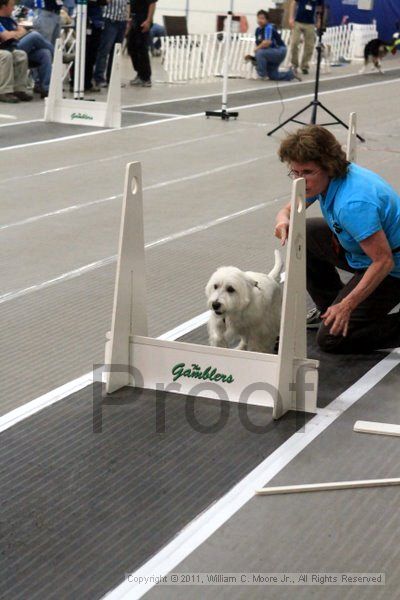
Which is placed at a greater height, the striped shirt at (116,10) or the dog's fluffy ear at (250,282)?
the striped shirt at (116,10)

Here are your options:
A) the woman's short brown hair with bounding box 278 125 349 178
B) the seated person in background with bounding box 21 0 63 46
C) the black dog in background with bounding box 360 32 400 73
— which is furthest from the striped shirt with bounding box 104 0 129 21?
the woman's short brown hair with bounding box 278 125 349 178

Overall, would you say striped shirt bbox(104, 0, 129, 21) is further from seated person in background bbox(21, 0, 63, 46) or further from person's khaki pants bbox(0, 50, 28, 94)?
person's khaki pants bbox(0, 50, 28, 94)

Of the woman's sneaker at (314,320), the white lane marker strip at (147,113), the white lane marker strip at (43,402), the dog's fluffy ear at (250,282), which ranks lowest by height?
the white lane marker strip at (43,402)

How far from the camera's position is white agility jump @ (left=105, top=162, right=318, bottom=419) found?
3607 millimetres

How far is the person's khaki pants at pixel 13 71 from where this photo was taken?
12.6 m

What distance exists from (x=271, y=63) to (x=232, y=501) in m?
15.5

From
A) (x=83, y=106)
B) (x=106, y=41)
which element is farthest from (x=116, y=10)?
(x=83, y=106)

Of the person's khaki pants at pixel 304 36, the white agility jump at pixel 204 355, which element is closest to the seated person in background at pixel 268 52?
the person's khaki pants at pixel 304 36

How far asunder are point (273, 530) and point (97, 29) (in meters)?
12.2

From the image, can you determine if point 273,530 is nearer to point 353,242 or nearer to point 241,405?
point 241,405

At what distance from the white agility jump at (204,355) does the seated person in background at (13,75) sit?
9315mm

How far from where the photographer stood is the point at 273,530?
288 centimetres

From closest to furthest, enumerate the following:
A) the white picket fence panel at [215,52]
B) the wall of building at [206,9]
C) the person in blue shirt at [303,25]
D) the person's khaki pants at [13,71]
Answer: the person's khaki pants at [13,71] < the white picket fence panel at [215,52] < the person in blue shirt at [303,25] < the wall of building at [206,9]

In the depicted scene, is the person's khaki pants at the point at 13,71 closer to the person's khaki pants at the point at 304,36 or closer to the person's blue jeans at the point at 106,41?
the person's blue jeans at the point at 106,41
